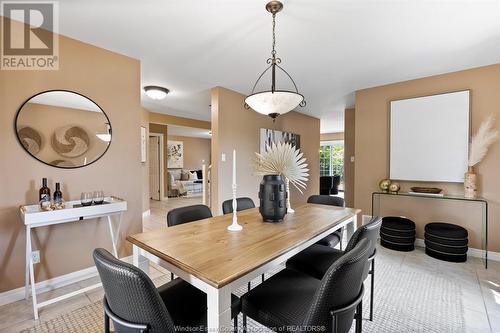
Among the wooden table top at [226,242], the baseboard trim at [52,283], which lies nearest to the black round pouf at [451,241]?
the wooden table top at [226,242]

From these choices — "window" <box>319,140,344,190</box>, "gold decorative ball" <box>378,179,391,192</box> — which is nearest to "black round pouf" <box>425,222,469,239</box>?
"gold decorative ball" <box>378,179,391,192</box>

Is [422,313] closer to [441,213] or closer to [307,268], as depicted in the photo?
[307,268]

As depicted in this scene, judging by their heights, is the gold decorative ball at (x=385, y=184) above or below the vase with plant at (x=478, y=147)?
below

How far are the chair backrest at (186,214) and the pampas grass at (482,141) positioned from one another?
3234mm

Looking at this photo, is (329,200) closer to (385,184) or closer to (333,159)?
(385,184)

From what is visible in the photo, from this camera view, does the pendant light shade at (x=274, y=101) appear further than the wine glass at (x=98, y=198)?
No

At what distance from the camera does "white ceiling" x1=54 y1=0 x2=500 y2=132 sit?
1.83m

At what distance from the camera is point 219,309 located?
861 mm

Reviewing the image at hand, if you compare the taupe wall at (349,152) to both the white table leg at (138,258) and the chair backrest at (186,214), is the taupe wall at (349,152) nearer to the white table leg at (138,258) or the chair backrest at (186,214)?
the chair backrest at (186,214)

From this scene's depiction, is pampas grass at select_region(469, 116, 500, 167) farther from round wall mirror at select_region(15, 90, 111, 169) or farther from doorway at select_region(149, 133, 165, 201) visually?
doorway at select_region(149, 133, 165, 201)

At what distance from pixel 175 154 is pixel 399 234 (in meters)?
8.51

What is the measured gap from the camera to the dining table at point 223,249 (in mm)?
887

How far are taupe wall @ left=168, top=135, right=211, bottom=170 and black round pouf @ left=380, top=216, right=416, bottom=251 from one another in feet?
25.3

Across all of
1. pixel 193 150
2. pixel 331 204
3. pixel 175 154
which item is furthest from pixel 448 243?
pixel 193 150
